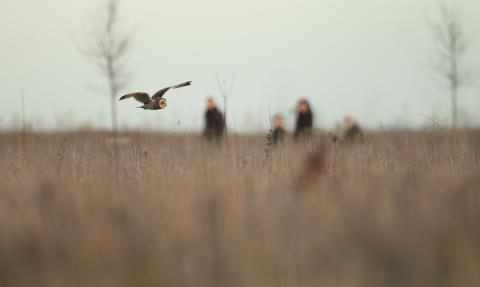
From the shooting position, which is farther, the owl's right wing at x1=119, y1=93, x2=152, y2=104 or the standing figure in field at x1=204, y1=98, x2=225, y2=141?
the standing figure in field at x1=204, y1=98, x2=225, y2=141

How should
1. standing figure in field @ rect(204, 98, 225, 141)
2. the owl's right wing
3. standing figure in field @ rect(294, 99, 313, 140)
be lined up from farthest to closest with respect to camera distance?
standing figure in field @ rect(204, 98, 225, 141)
standing figure in field @ rect(294, 99, 313, 140)
the owl's right wing

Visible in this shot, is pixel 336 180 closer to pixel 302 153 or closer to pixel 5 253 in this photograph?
pixel 302 153

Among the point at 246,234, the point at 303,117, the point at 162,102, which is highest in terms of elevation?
the point at 162,102

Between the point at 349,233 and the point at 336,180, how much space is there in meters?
1.70

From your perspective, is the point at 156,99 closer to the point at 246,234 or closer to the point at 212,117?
the point at 246,234

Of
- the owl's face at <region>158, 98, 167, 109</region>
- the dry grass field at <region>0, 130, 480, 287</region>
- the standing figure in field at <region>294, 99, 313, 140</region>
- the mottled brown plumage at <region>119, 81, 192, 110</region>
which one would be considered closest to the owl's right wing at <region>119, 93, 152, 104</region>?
the mottled brown plumage at <region>119, 81, 192, 110</region>

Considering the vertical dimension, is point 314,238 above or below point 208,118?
below

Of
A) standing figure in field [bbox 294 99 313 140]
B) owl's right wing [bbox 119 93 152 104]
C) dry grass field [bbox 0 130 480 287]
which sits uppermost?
owl's right wing [bbox 119 93 152 104]

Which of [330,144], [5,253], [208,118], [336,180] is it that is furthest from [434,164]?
[208,118]

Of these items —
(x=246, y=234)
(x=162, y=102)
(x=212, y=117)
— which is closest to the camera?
(x=246, y=234)

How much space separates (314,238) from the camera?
2740 mm

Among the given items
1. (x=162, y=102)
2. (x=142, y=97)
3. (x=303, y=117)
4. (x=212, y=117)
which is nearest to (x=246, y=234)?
(x=162, y=102)

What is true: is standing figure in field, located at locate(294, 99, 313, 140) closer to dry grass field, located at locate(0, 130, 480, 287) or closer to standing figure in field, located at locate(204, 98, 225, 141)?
standing figure in field, located at locate(204, 98, 225, 141)

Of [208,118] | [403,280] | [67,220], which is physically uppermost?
[208,118]
